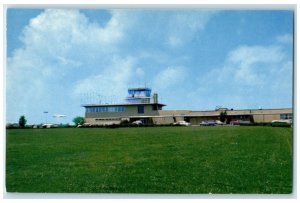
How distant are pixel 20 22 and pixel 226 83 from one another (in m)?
2.88

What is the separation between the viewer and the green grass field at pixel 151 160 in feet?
13.2

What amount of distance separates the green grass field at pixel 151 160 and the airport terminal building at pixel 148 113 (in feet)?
0.86

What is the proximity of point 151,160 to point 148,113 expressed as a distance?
0.83 metres

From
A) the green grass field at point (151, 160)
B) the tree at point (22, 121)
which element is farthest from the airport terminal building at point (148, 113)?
the tree at point (22, 121)

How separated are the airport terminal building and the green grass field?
0.26 m

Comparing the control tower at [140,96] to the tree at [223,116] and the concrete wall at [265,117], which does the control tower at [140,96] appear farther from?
the concrete wall at [265,117]

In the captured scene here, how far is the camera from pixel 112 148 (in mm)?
8234

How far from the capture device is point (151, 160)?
6871mm

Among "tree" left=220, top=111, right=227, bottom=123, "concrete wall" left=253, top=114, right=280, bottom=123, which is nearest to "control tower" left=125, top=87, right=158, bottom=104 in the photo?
"tree" left=220, top=111, right=227, bottom=123

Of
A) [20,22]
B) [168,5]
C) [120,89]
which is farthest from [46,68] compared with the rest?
[168,5]

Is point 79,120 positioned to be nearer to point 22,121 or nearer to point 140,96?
point 140,96

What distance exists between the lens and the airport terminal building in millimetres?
6004

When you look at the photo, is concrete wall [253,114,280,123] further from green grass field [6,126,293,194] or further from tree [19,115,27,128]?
tree [19,115,27,128]

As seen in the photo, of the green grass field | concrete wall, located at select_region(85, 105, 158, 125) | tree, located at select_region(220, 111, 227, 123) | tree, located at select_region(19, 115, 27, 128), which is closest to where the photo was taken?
the green grass field
